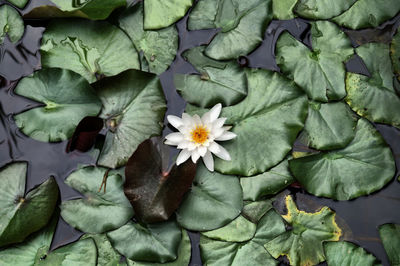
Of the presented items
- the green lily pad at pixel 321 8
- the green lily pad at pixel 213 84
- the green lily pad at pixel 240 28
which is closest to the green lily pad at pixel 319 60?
the green lily pad at pixel 321 8

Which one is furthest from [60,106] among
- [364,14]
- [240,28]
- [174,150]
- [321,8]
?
[364,14]

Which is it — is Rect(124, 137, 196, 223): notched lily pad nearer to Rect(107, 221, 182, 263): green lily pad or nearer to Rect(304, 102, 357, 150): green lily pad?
Rect(107, 221, 182, 263): green lily pad

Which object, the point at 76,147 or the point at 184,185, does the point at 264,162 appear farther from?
the point at 76,147

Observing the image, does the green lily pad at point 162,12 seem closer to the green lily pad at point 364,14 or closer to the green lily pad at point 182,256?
the green lily pad at point 364,14

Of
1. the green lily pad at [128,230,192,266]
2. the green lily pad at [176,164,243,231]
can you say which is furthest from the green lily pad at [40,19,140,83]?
the green lily pad at [128,230,192,266]

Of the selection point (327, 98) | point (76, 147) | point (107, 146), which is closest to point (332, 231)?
point (327, 98)

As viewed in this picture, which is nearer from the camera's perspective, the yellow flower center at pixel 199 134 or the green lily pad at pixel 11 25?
the yellow flower center at pixel 199 134
